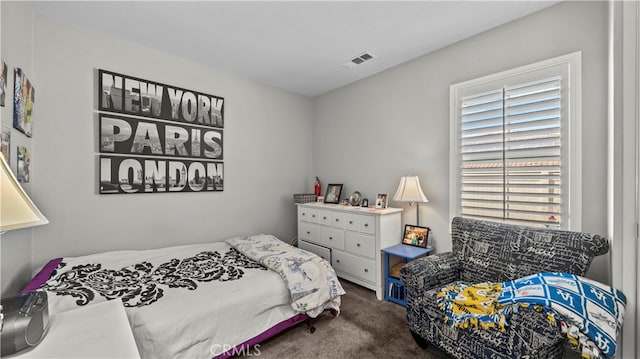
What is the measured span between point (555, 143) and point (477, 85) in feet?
2.77

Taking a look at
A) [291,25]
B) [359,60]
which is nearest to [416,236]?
[359,60]

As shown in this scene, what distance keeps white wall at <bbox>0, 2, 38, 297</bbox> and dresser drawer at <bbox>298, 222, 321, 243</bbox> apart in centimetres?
264

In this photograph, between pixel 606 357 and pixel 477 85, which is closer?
pixel 606 357

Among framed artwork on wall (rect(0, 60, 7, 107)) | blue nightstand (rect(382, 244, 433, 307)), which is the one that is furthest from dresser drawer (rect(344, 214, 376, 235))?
framed artwork on wall (rect(0, 60, 7, 107))

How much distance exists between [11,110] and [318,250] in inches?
118

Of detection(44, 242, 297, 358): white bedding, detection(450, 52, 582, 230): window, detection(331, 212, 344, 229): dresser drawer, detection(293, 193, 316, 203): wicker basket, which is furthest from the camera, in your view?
detection(293, 193, 316, 203): wicker basket

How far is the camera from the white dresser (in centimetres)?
279

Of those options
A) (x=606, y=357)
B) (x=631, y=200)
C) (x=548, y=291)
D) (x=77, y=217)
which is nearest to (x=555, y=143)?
(x=631, y=200)

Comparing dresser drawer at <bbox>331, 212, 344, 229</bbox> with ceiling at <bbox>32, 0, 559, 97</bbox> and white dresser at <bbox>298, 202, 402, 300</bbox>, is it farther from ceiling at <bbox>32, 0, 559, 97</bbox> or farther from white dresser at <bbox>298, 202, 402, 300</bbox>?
ceiling at <bbox>32, 0, 559, 97</bbox>

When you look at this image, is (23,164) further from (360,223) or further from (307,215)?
(360,223)

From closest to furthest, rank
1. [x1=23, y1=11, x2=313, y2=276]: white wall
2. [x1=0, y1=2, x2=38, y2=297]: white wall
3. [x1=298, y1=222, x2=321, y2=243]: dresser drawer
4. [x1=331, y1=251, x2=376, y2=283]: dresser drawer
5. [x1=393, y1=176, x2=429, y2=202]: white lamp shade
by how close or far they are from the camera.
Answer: [x1=0, y1=2, x2=38, y2=297]: white wall < [x1=23, y1=11, x2=313, y2=276]: white wall < [x1=393, y1=176, x2=429, y2=202]: white lamp shade < [x1=331, y1=251, x2=376, y2=283]: dresser drawer < [x1=298, y1=222, x2=321, y2=243]: dresser drawer

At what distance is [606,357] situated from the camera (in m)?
1.19

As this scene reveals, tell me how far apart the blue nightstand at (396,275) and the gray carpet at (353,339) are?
0.11 meters

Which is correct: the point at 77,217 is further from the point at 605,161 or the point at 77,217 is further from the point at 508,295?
the point at 605,161
